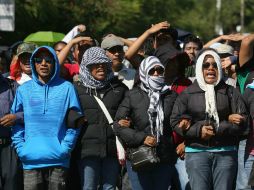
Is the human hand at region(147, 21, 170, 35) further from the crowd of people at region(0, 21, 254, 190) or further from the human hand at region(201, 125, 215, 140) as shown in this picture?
the human hand at region(201, 125, 215, 140)

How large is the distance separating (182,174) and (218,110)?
1.09m

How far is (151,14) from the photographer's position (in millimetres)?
28516

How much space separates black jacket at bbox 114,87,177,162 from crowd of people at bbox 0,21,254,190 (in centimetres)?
1

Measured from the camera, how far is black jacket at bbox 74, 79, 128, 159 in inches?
354

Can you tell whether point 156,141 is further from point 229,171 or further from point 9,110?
point 9,110

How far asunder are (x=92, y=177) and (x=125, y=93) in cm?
101

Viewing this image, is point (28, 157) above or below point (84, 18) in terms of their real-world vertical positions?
below

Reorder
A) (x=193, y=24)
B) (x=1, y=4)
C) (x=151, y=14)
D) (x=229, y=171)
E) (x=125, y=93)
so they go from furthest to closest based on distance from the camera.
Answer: (x=193, y=24) → (x=151, y=14) → (x=1, y=4) → (x=125, y=93) → (x=229, y=171)

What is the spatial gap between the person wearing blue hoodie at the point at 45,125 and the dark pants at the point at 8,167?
392 mm

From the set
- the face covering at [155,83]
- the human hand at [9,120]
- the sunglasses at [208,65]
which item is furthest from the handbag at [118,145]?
the sunglasses at [208,65]

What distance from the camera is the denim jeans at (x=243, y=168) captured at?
885 centimetres

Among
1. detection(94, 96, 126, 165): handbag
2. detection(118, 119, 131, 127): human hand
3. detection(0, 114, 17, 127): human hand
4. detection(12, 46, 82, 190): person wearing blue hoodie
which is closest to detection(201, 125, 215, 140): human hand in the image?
detection(118, 119, 131, 127): human hand

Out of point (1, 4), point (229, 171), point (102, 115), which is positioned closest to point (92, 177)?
point (102, 115)

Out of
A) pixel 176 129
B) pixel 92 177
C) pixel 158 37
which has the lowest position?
pixel 92 177
